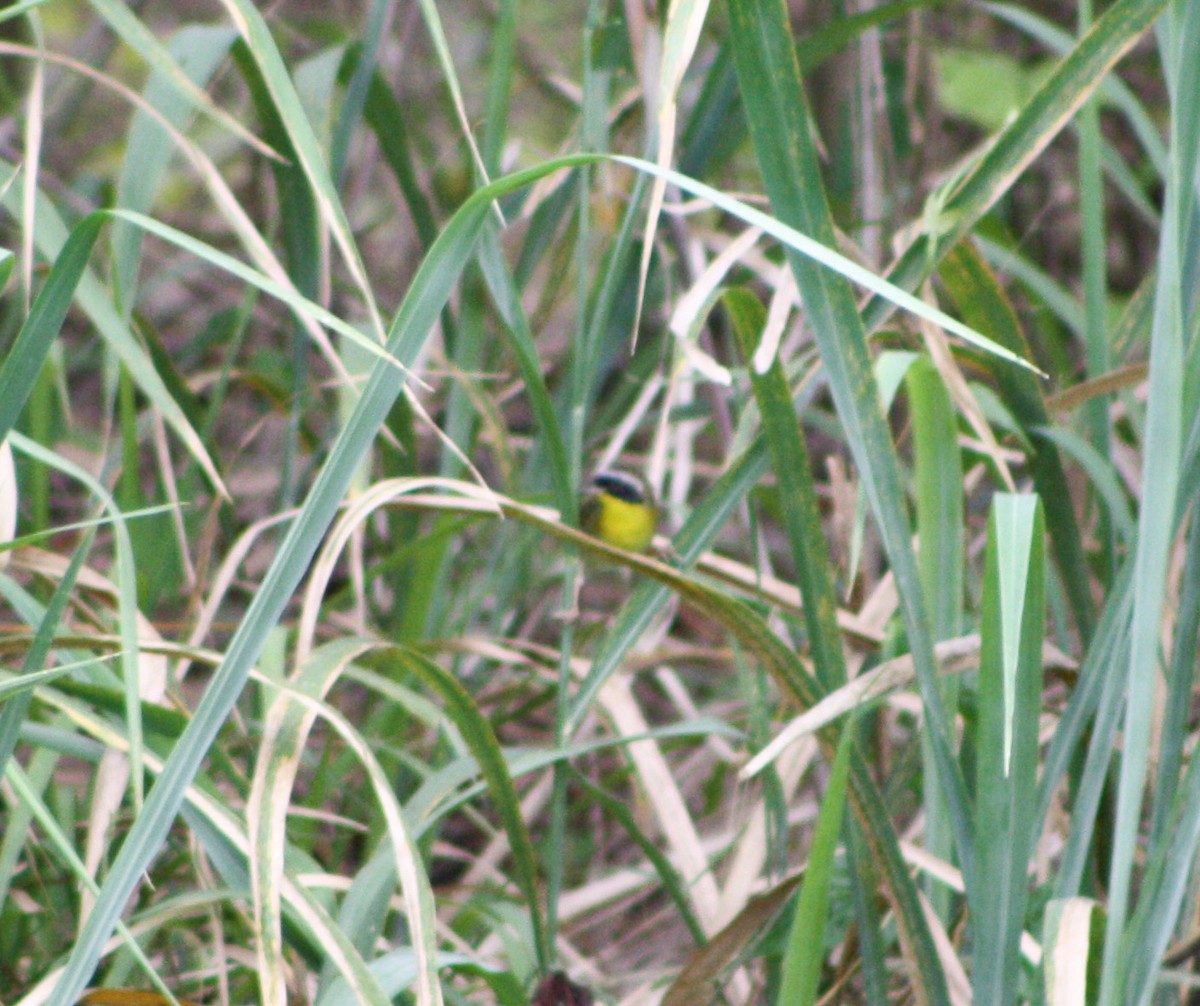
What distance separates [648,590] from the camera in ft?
4.34

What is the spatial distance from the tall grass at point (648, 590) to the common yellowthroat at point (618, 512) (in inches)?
5.3

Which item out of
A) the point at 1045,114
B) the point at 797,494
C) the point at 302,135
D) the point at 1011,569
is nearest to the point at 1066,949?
the point at 1011,569

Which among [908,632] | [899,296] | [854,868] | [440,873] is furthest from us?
[440,873]

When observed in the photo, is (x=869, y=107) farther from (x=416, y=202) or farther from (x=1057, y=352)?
(x=416, y=202)

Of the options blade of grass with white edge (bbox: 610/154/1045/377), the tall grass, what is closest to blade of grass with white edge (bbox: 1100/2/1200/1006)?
the tall grass

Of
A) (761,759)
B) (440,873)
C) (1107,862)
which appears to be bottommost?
(440,873)

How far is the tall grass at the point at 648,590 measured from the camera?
3.32 ft

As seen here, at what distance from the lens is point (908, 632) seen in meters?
1.16

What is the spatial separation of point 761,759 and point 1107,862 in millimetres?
622

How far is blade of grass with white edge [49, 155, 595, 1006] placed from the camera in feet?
2.84

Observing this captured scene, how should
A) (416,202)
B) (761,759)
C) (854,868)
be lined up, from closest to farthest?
(761,759)
(854,868)
(416,202)

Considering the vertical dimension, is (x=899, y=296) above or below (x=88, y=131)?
above

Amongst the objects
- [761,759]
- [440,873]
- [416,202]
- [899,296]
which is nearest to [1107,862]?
[761,759]

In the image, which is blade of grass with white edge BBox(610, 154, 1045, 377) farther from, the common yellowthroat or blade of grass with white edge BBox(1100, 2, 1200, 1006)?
the common yellowthroat
